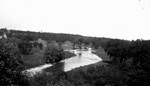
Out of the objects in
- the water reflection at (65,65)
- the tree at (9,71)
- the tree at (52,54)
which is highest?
the tree at (9,71)

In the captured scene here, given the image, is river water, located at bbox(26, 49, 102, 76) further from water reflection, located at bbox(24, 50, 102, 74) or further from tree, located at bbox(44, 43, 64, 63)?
tree, located at bbox(44, 43, 64, 63)

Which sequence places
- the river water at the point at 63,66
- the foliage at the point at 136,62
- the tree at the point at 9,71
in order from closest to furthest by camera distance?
the tree at the point at 9,71, the foliage at the point at 136,62, the river water at the point at 63,66

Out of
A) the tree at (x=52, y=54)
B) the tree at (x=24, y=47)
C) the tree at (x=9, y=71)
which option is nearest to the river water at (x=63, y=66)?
the tree at (x=52, y=54)

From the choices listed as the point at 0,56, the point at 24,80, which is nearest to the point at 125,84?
the point at 24,80

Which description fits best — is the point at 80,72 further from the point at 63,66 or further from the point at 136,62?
the point at 63,66

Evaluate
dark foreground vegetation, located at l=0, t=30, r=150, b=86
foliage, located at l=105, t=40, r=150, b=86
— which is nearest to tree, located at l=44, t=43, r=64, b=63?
dark foreground vegetation, located at l=0, t=30, r=150, b=86

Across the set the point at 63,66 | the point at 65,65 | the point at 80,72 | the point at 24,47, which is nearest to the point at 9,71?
the point at 80,72

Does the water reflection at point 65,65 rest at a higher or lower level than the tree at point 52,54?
lower

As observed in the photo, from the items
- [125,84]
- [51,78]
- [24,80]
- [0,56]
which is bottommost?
[125,84]

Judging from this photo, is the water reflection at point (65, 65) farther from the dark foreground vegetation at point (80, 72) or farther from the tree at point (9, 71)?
the tree at point (9, 71)

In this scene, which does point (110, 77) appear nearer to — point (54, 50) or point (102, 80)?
point (102, 80)

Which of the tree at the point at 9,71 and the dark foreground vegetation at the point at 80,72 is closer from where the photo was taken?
the tree at the point at 9,71
